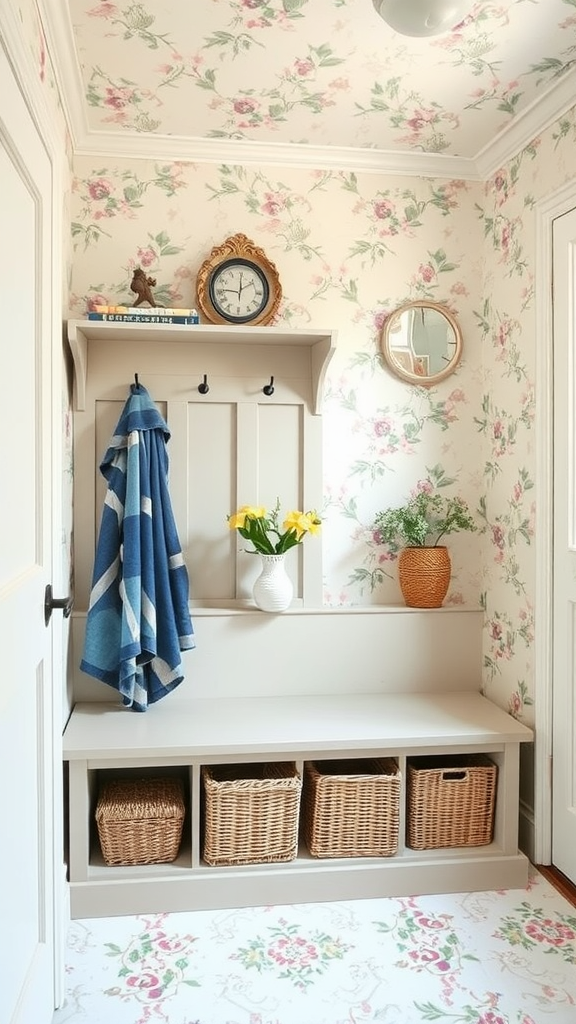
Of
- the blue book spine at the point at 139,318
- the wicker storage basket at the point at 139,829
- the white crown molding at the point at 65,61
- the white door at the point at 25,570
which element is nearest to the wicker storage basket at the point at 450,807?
the wicker storage basket at the point at 139,829

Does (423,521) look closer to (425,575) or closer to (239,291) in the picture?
(425,575)

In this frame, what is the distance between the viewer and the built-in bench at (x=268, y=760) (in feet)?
7.11

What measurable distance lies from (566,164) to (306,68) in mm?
805

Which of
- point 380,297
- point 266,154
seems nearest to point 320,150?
point 266,154

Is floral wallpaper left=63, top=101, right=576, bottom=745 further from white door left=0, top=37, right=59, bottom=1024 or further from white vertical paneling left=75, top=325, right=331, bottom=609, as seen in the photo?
white door left=0, top=37, right=59, bottom=1024

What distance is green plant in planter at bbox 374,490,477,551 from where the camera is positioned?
2730 mm

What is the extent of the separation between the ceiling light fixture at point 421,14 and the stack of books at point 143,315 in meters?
1.02

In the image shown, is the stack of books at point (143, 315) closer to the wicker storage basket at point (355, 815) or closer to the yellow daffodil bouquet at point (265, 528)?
the yellow daffodil bouquet at point (265, 528)

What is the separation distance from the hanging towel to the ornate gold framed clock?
448mm

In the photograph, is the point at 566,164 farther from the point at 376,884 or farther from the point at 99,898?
the point at 99,898

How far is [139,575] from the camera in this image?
93.9 inches

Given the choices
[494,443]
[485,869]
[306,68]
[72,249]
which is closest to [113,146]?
[72,249]

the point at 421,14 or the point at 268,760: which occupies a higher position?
the point at 421,14

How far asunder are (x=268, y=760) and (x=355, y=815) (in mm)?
318
